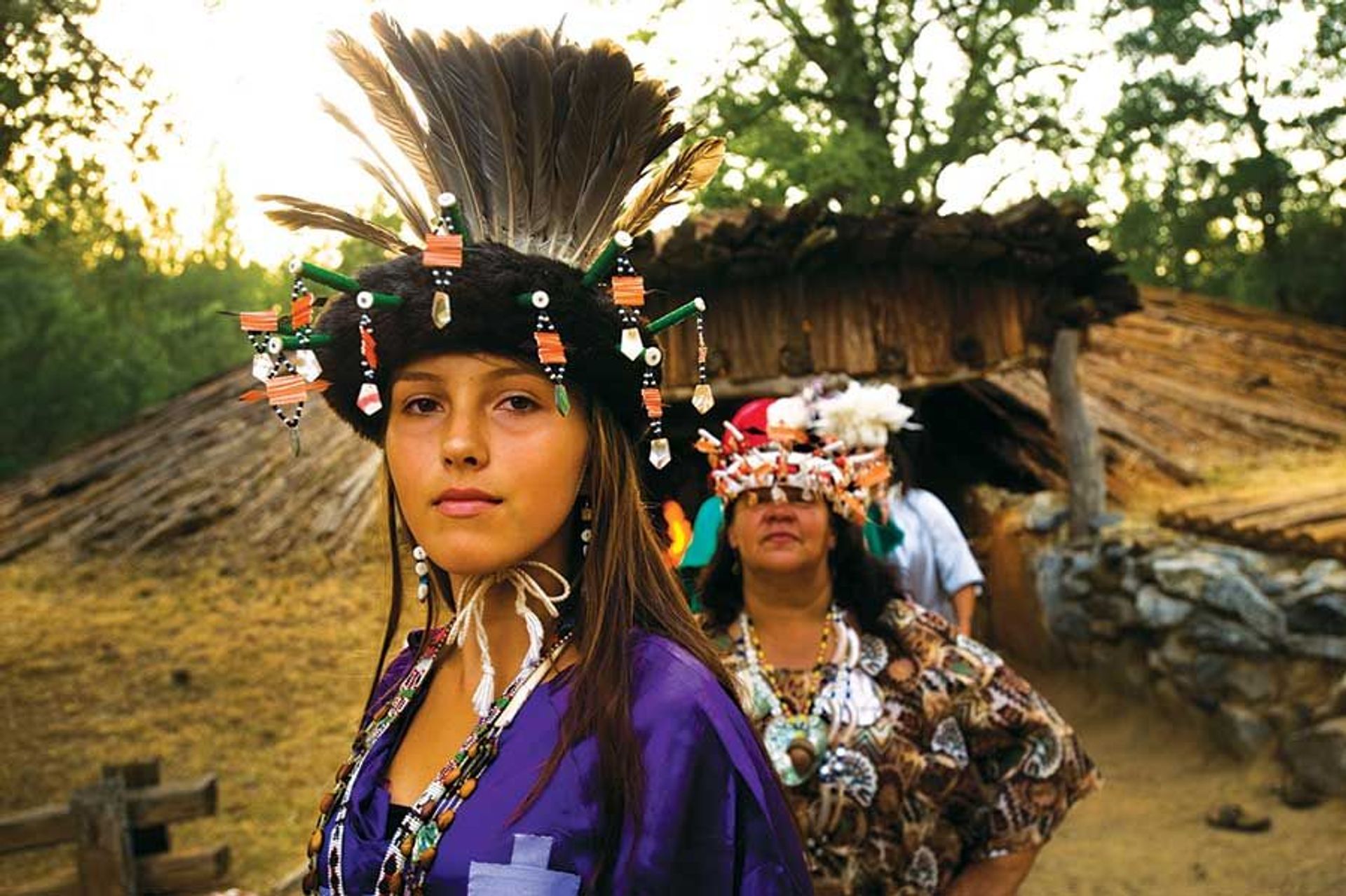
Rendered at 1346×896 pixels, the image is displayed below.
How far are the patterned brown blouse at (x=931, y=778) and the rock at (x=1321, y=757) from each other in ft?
11.4

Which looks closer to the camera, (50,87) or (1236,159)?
(50,87)

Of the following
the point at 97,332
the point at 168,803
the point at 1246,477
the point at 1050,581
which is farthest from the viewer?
the point at 97,332

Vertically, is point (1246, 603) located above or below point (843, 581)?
below

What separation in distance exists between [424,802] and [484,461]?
1.36 feet

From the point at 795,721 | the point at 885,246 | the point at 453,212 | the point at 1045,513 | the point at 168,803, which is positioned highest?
the point at 885,246

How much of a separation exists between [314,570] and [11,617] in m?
2.20

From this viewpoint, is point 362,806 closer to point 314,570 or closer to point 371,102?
point 371,102

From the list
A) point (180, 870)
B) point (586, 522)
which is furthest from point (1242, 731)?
point (586, 522)

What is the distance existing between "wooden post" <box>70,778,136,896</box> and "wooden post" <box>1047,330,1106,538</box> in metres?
6.11

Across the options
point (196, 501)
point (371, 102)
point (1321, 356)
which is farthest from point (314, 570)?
point (1321, 356)

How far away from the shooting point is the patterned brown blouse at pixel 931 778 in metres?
2.60

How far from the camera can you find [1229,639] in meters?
6.29

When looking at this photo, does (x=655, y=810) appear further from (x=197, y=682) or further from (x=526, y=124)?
(x=197, y=682)

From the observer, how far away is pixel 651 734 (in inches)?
53.9
